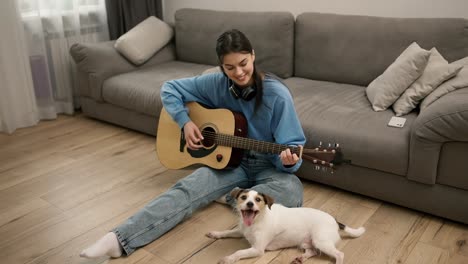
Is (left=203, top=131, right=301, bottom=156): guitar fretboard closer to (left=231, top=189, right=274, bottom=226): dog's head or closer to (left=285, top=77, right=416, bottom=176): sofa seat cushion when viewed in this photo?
(left=231, top=189, right=274, bottom=226): dog's head

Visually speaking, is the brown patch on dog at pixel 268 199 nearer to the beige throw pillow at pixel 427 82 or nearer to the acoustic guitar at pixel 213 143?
the acoustic guitar at pixel 213 143

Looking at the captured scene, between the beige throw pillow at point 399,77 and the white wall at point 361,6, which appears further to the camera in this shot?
the white wall at point 361,6

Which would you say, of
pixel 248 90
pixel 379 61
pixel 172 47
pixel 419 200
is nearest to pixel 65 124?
pixel 172 47

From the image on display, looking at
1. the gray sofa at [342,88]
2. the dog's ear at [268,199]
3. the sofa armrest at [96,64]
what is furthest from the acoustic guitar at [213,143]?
the sofa armrest at [96,64]

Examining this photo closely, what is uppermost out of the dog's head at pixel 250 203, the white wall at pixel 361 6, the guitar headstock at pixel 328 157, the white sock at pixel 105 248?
the white wall at pixel 361 6

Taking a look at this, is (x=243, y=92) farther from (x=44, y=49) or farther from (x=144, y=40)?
(x=44, y=49)

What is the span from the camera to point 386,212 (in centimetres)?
195

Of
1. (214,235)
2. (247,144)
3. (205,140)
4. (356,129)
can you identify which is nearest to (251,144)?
(247,144)

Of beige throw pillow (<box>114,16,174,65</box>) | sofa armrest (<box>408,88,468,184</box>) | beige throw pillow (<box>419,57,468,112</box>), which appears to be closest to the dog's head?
sofa armrest (<box>408,88,468,184</box>)

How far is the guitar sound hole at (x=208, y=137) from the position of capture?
1931 mm

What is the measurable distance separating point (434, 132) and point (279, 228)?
742mm

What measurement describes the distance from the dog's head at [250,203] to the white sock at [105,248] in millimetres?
487

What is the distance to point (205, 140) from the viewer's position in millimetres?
1970

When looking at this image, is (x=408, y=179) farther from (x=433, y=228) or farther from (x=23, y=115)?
(x=23, y=115)
